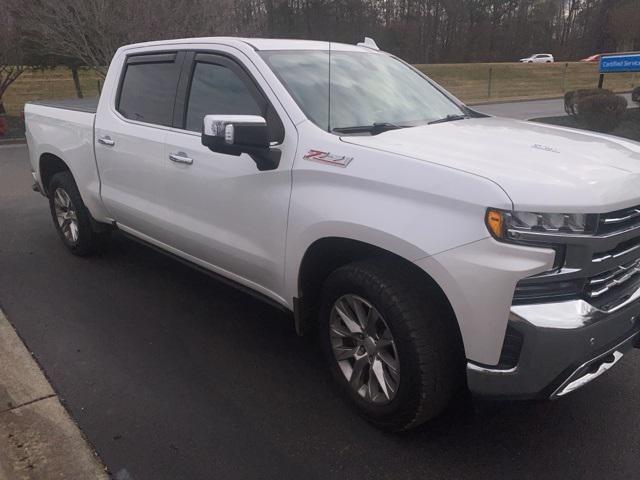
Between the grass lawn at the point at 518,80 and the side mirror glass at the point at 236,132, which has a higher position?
the side mirror glass at the point at 236,132

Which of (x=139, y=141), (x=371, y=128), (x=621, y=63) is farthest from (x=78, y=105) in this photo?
(x=621, y=63)

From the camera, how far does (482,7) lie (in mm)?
64562

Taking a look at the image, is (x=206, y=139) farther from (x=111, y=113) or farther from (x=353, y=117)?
(x=111, y=113)

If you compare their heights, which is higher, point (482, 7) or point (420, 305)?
point (482, 7)

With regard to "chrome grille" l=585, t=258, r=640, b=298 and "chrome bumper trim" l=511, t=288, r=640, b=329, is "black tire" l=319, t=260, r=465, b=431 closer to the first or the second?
"chrome bumper trim" l=511, t=288, r=640, b=329

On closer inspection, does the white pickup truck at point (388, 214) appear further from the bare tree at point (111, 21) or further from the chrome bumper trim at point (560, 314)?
the bare tree at point (111, 21)

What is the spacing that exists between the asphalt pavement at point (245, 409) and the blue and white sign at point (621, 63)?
47.6 ft

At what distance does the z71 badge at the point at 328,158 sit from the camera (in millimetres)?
2734

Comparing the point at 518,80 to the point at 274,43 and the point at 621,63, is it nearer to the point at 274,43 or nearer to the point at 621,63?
the point at 621,63

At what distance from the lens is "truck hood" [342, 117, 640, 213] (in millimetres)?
2256

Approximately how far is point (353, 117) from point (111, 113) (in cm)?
224

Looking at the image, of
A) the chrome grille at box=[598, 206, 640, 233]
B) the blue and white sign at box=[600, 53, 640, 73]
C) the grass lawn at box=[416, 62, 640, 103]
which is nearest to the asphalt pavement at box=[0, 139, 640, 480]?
the chrome grille at box=[598, 206, 640, 233]

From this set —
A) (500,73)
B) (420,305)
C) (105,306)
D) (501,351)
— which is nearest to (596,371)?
(501,351)

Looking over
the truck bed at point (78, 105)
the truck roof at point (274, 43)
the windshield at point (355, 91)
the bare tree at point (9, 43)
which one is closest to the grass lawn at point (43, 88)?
the bare tree at point (9, 43)
